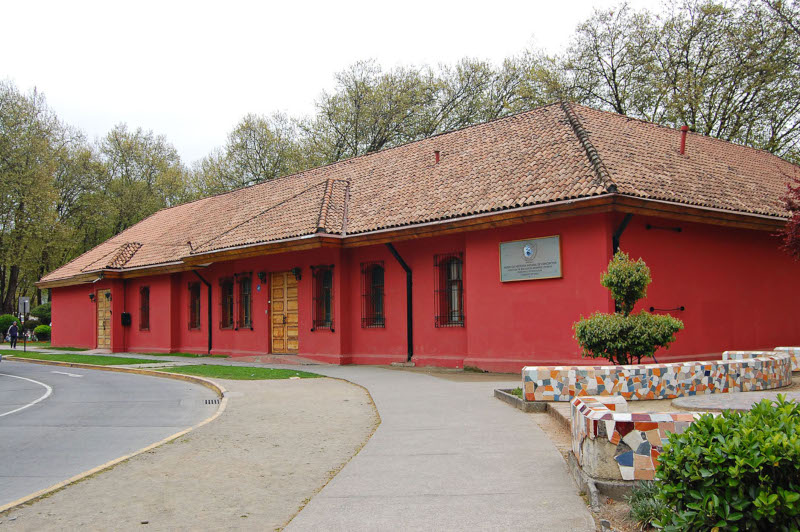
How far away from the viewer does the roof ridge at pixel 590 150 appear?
13636 millimetres

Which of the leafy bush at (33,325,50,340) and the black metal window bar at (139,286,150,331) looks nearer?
the black metal window bar at (139,286,150,331)

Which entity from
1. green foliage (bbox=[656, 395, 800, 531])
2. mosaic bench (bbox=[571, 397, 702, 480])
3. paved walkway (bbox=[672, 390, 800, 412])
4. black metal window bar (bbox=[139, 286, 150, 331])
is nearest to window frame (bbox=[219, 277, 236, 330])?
black metal window bar (bbox=[139, 286, 150, 331])

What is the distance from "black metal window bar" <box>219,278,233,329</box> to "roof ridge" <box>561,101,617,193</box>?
495 inches

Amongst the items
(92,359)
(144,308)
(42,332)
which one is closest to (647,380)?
(92,359)

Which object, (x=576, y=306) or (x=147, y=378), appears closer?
(x=576, y=306)

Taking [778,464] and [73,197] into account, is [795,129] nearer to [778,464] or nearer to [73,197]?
[778,464]

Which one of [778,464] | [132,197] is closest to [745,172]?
[778,464]

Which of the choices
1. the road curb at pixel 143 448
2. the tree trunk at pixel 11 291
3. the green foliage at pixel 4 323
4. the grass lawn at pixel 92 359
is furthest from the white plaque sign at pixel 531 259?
the tree trunk at pixel 11 291

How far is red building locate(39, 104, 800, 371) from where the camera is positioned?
48.1 feet

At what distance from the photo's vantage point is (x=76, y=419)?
35.9 feet

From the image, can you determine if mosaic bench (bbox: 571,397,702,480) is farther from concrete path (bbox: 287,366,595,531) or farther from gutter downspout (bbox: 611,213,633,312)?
gutter downspout (bbox: 611,213,633,312)

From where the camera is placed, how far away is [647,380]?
31.9 feet

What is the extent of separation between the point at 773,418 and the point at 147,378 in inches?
650

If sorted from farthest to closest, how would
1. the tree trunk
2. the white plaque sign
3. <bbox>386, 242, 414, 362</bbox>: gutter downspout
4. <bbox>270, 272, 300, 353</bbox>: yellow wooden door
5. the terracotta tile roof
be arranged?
the tree trunk
<bbox>270, 272, 300, 353</bbox>: yellow wooden door
<bbox>386, 242, 414, 362</bbox>: gutter downspout
the terracotta tile roof
the white plaque sign
